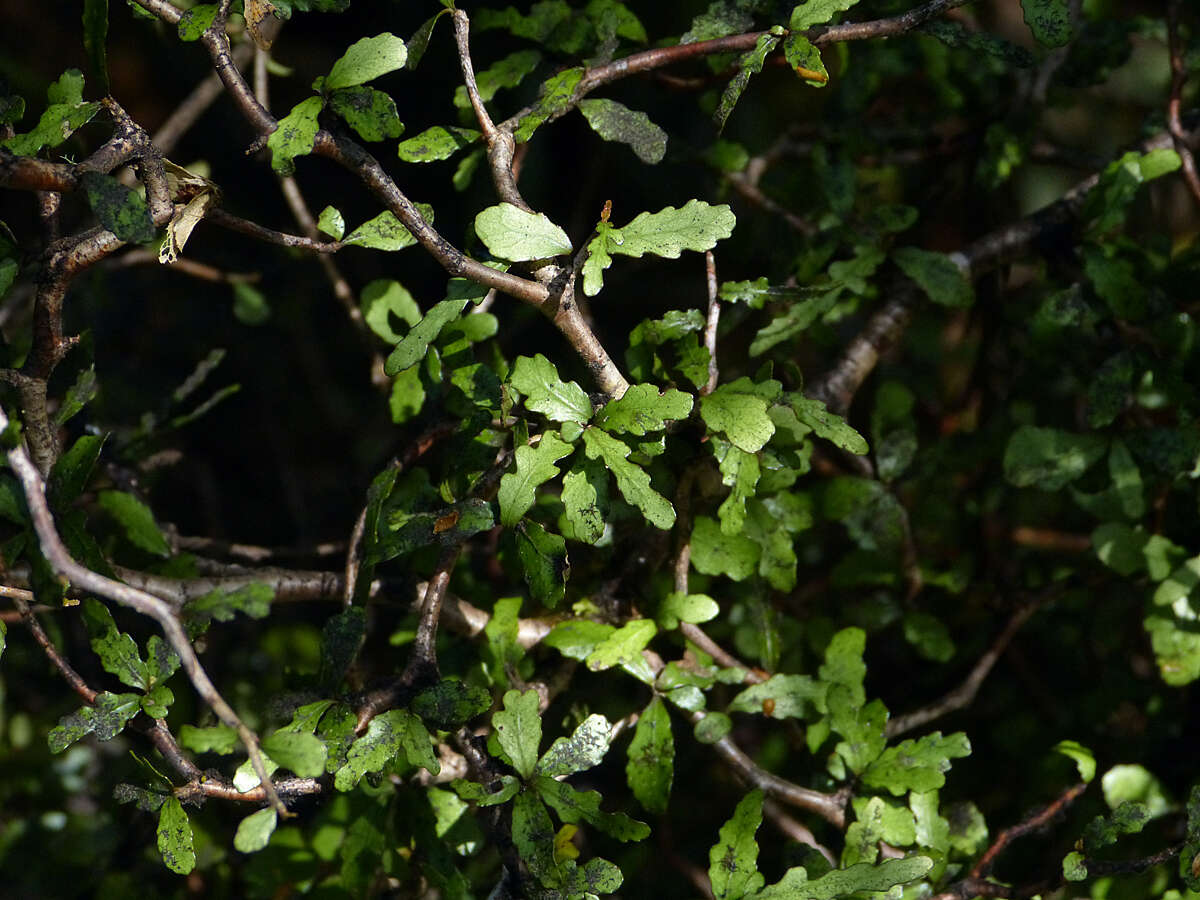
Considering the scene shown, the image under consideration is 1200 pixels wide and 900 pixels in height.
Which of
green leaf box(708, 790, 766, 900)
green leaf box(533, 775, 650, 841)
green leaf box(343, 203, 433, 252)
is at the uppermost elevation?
green leaf box(343, 203, 433, 252)

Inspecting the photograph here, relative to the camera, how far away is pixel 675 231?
1.08 metres

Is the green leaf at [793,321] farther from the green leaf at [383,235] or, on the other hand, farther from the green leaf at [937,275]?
the green leaf at [383,235]

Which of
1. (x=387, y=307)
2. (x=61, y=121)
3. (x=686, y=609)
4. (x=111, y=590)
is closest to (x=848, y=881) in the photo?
(x=686, y=609)

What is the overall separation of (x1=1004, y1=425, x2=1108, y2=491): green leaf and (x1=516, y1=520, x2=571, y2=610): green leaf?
0.74 metres

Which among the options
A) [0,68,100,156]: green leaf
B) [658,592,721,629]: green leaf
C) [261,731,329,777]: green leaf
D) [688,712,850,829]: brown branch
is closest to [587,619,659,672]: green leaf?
[658,592,721,629]: green leaf

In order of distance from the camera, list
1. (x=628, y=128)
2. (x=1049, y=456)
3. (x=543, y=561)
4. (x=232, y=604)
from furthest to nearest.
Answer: (x=1049, y=456) < (x=628, y=128) < (x=543, y=561) < (x=232, y=604)

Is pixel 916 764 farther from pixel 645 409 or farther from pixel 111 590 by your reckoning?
pixel 111 590

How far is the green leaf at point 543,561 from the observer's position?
112 centimetres

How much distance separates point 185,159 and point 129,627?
992mm

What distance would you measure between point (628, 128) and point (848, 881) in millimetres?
933

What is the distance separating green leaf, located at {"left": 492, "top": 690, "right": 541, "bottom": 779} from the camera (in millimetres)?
1145

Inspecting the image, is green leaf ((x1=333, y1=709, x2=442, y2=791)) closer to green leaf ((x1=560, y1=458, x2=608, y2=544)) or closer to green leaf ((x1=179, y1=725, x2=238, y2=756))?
green leaf ((x1=179, y1=725, x2=238, y2=756))

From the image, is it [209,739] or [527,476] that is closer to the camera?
[209,739]

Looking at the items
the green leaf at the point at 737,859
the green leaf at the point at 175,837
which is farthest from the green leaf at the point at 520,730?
the green leaf at the point at 175,837
